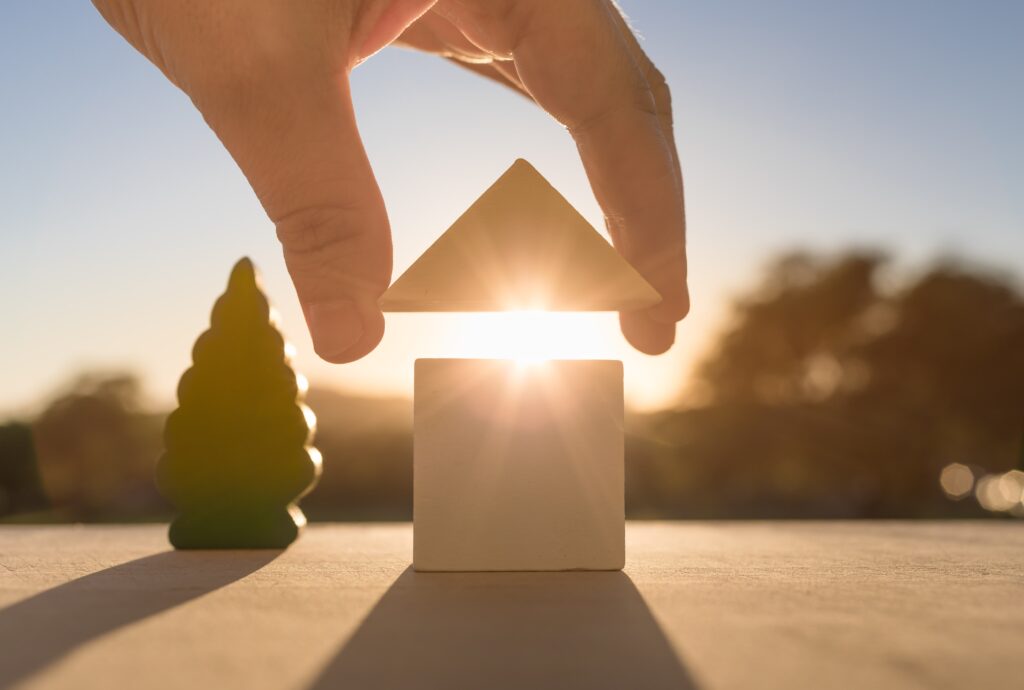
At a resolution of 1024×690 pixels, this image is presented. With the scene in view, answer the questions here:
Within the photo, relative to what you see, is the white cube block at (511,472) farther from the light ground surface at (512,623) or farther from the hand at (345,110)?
the hand at (345,110)

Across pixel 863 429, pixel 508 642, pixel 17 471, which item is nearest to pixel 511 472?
pixel 508 642

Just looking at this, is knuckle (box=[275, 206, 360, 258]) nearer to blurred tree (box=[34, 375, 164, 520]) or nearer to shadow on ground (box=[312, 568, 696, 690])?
shadow on ground (box=[312, 568, 696, 690])

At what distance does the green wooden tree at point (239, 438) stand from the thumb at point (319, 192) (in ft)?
0.64

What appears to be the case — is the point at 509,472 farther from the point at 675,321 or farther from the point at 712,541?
the point at 675,321

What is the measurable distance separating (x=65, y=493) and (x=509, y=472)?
18383mm

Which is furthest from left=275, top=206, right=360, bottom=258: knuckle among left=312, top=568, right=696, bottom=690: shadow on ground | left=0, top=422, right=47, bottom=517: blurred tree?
left=0, top=422, right=47, bottom=517: blurred tree

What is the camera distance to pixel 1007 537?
336 centimetres

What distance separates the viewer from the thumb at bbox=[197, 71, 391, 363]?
2.58m

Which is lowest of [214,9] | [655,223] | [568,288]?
[568,288]

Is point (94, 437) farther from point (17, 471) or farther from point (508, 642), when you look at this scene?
point (508, 642)

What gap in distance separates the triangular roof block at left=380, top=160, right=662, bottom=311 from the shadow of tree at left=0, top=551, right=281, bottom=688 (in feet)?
2.68

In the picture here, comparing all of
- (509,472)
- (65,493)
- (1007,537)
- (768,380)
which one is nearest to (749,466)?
(768,380)

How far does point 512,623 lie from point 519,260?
38.1 inches

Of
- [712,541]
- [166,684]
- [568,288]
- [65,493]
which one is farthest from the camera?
[65,493]
